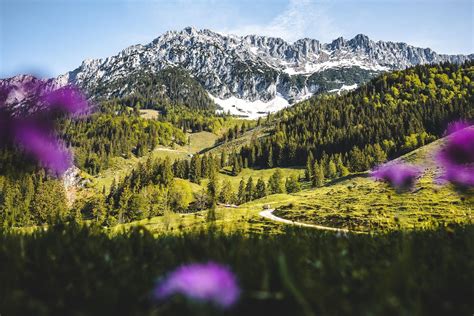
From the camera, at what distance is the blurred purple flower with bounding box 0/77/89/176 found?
5.62 m

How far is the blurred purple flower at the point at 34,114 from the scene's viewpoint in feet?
18.4

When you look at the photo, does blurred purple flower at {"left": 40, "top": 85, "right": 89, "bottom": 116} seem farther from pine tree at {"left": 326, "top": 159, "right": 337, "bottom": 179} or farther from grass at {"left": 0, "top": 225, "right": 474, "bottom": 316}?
pine tree at {"left": 326, "top": 159, "right": 337, "bottom": 179}

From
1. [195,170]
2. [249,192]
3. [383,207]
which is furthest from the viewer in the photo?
[195,170]

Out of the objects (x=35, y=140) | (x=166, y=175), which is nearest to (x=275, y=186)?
(x=166, y=175)

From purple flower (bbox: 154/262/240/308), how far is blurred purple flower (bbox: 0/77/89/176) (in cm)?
469

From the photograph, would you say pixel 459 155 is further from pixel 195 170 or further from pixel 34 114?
pixel 195 170

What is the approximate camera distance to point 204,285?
1721mm

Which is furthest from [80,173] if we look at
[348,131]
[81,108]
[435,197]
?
[81,108]

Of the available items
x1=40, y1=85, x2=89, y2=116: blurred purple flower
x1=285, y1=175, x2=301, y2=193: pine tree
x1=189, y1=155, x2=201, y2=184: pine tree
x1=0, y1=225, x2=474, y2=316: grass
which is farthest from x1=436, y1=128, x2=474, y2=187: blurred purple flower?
x1=189, y1=155, x2=201, y2=184: pine tree

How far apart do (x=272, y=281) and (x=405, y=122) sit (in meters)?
200

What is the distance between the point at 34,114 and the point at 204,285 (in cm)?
550

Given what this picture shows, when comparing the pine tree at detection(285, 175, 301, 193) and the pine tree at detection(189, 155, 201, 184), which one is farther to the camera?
the pine tree at detection(189, 155, 201, 184)

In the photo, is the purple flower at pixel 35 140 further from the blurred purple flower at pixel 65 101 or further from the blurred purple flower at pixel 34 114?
the blurred purple flower at pixel 65 101

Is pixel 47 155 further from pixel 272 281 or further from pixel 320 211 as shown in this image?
pixel 320 211
